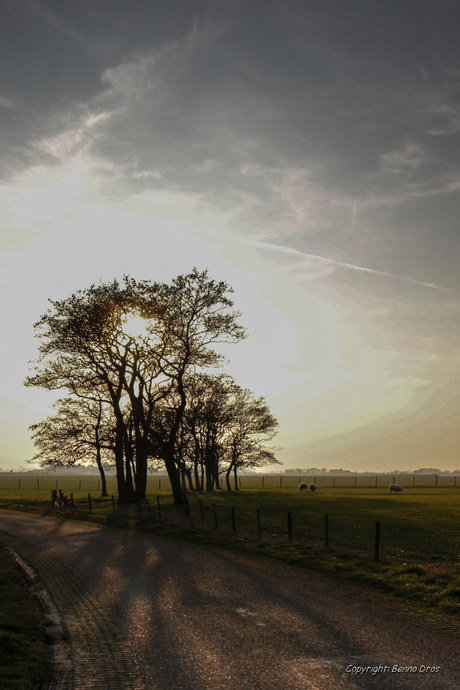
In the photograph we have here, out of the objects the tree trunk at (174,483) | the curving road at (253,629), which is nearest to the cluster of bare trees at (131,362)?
the tree trunk at (174,483)

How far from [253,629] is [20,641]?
14.2 feet

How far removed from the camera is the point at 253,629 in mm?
11141

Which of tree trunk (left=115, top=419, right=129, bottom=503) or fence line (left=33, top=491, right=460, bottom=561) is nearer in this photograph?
fence line (left=33, top=491, right=460, bottom=561)

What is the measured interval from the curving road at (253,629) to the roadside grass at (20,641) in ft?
2.57

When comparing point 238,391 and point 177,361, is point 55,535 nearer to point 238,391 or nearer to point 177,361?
point 177,361

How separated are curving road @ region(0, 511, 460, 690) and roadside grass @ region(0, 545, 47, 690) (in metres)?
0.78

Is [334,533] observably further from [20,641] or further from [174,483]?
[174,483]

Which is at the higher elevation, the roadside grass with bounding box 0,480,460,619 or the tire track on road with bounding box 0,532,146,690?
the tire track on road with bounding box 0,532,146,690

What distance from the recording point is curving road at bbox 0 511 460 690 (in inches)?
339

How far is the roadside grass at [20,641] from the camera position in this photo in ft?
28.5

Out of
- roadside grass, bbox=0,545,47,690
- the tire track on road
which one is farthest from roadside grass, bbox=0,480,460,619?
roadside grass, bbox=0,545,47,690
